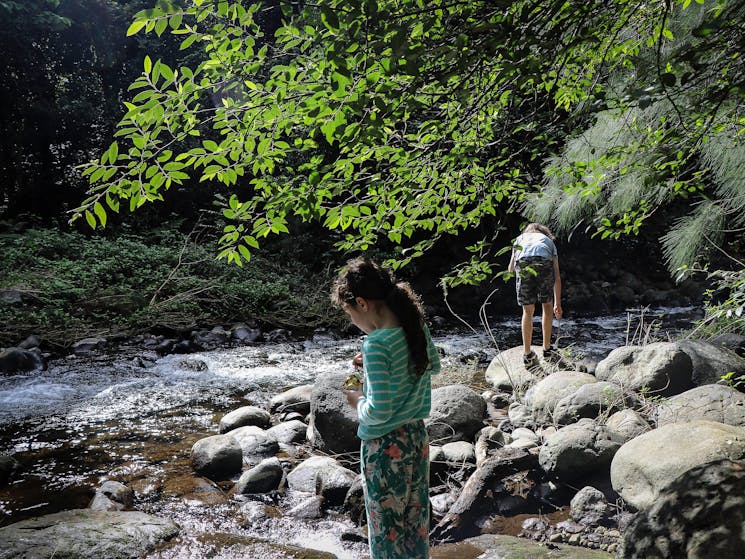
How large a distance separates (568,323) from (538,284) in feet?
17.5

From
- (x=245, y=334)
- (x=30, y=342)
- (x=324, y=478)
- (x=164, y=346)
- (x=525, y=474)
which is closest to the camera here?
(x=525, y=474)

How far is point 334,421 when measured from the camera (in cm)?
439

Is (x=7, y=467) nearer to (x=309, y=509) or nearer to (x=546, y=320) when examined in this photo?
(x=309, y=509)

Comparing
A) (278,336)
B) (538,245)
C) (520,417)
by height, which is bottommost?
(278,336)

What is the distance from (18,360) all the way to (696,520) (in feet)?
25.9

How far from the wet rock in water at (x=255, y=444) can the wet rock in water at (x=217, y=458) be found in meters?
0.18

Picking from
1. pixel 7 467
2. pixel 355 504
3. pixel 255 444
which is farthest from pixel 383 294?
pixel 7 467

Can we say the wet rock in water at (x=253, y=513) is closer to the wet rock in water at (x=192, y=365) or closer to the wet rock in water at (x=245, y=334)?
the wet rock in water at (x=192, y=365)

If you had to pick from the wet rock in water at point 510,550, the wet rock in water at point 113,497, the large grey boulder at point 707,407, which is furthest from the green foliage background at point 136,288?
the large grey boulder at point 707,407

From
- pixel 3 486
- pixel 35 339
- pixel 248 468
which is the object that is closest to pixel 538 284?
pixel 248 468

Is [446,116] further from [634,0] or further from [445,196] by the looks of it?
[634,0]

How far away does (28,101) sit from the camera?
13891 mm

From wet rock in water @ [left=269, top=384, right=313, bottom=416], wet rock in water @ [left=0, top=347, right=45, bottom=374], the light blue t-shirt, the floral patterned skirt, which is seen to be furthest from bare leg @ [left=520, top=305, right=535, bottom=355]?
wet rock in water @ [left=0, top=347, right=45, bottom=374]

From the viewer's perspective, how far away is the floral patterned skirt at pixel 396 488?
215cm
